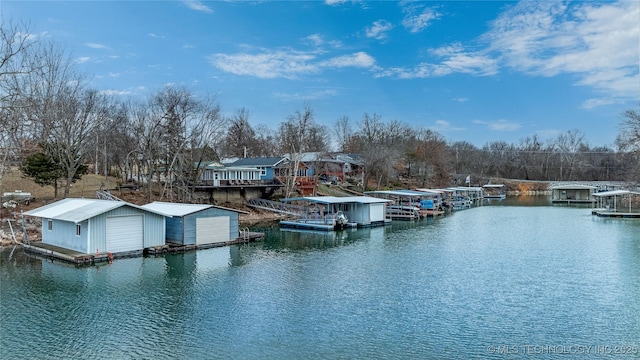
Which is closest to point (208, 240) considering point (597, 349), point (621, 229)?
point (597, 349)

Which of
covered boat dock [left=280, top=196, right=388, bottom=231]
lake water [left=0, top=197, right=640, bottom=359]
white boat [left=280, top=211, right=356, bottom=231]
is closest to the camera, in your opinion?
lake water [left=0, top=197, right=640, bottom=359]

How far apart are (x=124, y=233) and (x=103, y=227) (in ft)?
3.92

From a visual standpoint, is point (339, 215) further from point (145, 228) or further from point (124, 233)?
point (124, 233)

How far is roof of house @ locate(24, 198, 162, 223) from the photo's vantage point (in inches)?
918

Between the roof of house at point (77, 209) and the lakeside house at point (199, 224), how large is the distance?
2022 mm

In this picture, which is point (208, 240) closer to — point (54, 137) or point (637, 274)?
point (54, 137)

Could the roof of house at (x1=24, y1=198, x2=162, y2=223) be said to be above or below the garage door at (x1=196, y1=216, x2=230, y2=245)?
above

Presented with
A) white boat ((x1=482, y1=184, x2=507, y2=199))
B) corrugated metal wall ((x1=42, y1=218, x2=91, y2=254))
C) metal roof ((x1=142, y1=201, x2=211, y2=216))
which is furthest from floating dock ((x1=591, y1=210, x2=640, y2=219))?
corrugated metal wall ((x1=42, y1=218, x2=91, y2=254))

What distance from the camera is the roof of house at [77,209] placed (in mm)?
23312

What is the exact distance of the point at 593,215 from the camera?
160 feet

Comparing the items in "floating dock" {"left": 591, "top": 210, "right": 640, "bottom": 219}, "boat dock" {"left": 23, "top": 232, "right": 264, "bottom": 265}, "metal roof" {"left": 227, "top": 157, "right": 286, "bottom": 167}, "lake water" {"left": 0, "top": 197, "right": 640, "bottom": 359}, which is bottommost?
"lake water" {"left": 0, "top": 197, "right": 640, "bottom": 359}

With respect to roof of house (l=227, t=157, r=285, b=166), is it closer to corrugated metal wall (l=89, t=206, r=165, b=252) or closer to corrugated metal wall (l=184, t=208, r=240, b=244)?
corrugated metal wall (l=184, t=208, r=240, b=244)

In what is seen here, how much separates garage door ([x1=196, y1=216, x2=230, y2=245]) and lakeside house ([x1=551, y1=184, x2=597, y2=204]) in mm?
60152

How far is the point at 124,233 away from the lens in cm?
2462
